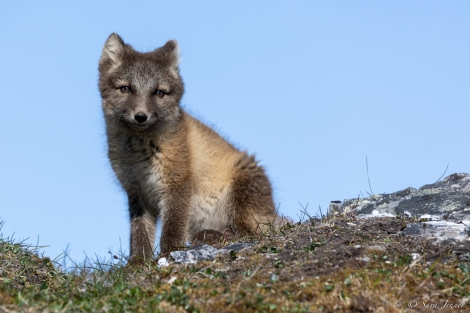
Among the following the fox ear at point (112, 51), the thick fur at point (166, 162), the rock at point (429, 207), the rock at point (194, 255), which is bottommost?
the rock at point (194, 255)

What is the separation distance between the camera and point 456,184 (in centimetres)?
884

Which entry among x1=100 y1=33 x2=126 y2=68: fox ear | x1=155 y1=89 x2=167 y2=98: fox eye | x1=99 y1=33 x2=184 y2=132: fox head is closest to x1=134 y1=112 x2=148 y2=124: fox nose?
x1=99 y1=33 x2=184 y2=132: fox head

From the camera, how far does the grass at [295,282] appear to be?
4637 millimetres

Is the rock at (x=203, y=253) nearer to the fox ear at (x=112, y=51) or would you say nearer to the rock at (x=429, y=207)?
the rock at (x=429, y=207)

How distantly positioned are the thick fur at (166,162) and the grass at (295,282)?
2.03 metres

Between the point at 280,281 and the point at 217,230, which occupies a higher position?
the point at 217,230

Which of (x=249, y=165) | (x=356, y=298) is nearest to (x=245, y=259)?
(x=356, y=298)

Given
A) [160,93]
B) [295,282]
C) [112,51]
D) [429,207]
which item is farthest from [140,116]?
[295,282]

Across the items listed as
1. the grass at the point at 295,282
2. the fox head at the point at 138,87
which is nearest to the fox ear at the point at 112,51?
the fox head at the point at 138,87

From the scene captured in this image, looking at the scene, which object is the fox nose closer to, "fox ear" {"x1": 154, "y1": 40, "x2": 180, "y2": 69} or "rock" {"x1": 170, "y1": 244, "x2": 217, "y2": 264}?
"fox ear" {"x1": 154, "y1": 40, "x2": 180, "y2": 69}

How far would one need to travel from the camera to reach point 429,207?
26.0ft

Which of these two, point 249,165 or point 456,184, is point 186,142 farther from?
point 456,184

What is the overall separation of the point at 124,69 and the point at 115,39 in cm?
55

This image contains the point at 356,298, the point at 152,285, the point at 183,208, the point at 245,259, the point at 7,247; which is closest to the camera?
the point at 356,298
